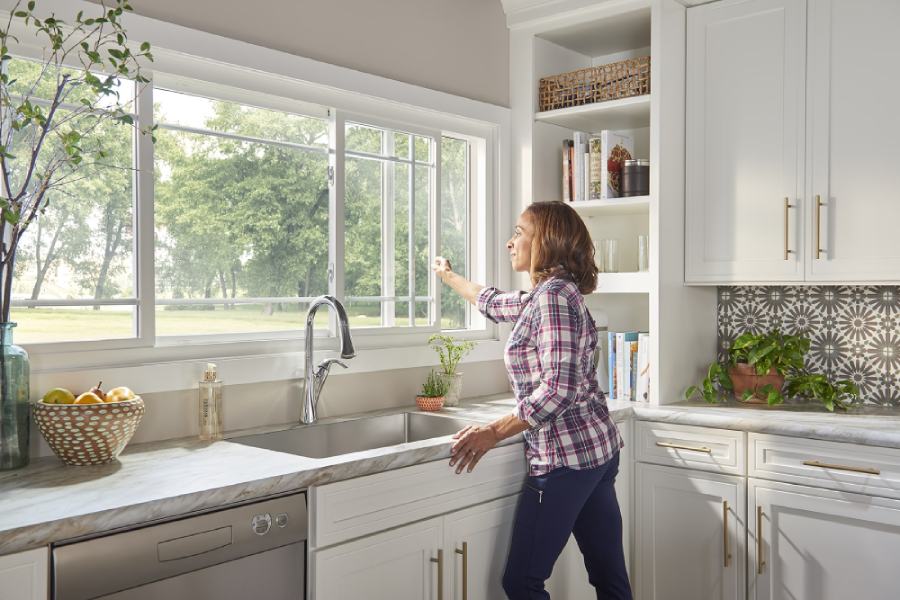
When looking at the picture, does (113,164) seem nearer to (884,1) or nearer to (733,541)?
(733,541)

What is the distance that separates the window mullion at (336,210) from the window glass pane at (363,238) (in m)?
0.05

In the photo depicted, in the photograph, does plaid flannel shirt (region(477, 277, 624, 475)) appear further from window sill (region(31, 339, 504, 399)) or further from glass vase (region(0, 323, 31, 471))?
glass vase (region(0, 323, 31, 471))

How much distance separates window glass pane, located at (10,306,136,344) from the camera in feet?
6.88

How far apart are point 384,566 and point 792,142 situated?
77.3 inches

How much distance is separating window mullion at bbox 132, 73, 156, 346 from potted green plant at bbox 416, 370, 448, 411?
3.14 ft

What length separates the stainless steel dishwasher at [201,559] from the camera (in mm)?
1530

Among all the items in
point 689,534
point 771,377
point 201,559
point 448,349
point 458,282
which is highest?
point 458,282

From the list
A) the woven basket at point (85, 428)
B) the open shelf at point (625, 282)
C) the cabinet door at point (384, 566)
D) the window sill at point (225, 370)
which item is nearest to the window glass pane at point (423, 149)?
the window sill at point (225, 370)

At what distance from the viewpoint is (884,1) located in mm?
2658

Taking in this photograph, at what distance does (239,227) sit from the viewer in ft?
8.36

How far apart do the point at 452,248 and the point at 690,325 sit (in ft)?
3.20

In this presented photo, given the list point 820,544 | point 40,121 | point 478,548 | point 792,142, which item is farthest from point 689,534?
point 40,121

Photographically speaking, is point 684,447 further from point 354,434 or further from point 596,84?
point 596,84

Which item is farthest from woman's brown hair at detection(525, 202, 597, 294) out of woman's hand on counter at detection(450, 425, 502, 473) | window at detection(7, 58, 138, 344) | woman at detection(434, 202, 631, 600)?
window at detection(7, 58, 138, 344)
